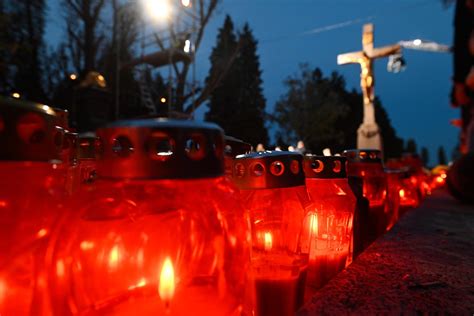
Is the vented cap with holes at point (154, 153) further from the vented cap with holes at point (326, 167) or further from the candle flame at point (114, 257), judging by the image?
the vented cap with holes at point (326, 167)

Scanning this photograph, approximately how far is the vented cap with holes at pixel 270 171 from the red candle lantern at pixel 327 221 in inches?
6.7

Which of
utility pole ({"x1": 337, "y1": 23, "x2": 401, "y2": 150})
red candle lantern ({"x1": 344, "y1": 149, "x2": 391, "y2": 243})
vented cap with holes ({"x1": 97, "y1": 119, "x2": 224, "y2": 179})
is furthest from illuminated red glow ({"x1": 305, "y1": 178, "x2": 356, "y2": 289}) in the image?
utility pole ({"x1": 337, "y1": 23, "x2": 401, "y2": 150})

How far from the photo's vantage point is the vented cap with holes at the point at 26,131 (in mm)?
324

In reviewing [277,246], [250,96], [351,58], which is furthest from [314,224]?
[250,96]

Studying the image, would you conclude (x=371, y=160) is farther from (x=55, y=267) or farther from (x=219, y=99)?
(x=219, y=99)

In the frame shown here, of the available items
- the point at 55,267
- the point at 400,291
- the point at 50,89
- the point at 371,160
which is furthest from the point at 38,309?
the point at 50,89

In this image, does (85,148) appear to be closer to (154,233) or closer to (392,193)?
(154,233)

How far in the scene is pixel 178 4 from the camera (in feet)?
25.6

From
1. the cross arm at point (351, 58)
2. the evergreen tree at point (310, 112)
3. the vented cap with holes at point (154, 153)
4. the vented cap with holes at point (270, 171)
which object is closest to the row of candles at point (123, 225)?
the vented cap with holes at point (154, 153)

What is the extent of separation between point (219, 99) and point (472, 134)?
13281 millimetres

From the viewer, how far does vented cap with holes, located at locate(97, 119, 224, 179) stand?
1.12 ft

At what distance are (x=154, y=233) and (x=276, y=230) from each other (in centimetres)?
25

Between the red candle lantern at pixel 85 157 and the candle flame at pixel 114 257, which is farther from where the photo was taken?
the red candle lantern at pixel 85 157

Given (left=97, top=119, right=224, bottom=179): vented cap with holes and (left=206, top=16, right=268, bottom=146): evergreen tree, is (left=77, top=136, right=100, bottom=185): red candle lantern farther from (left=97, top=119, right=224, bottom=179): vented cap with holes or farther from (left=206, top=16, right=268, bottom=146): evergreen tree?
(left=206, top=16, right=268, bottom=146): evergreen tree
